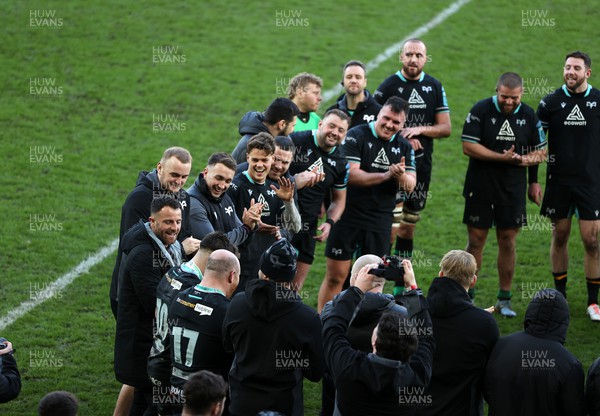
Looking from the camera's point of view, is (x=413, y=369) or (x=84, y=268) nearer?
(x=413, y=369)

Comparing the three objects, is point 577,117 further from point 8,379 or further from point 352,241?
point 8,379

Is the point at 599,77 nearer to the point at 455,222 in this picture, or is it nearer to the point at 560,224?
the point at 455,222

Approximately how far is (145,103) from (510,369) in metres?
10.3

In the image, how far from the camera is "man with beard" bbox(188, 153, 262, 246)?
7934mm

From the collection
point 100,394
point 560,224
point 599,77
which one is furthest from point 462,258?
point 599,77

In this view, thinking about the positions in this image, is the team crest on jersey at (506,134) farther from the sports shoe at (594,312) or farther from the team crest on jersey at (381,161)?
the sports shoe at (594,312)

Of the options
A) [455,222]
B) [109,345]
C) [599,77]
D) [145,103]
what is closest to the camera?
[109,345]

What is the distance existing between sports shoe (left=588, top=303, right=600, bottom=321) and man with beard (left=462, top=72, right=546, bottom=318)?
0.81 m

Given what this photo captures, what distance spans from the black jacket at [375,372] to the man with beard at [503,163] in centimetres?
457

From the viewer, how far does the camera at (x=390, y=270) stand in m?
6.17

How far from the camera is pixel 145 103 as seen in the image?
15289 millimetres

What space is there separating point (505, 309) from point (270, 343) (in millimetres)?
4794

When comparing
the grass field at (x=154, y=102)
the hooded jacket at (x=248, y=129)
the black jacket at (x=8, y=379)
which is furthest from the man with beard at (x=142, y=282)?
the hooded jacket at (x=248, y=129)

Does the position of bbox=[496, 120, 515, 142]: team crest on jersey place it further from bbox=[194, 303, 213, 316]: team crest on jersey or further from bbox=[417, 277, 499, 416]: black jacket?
bbox=[194, 303, 213, 316]: team crest on jersey
